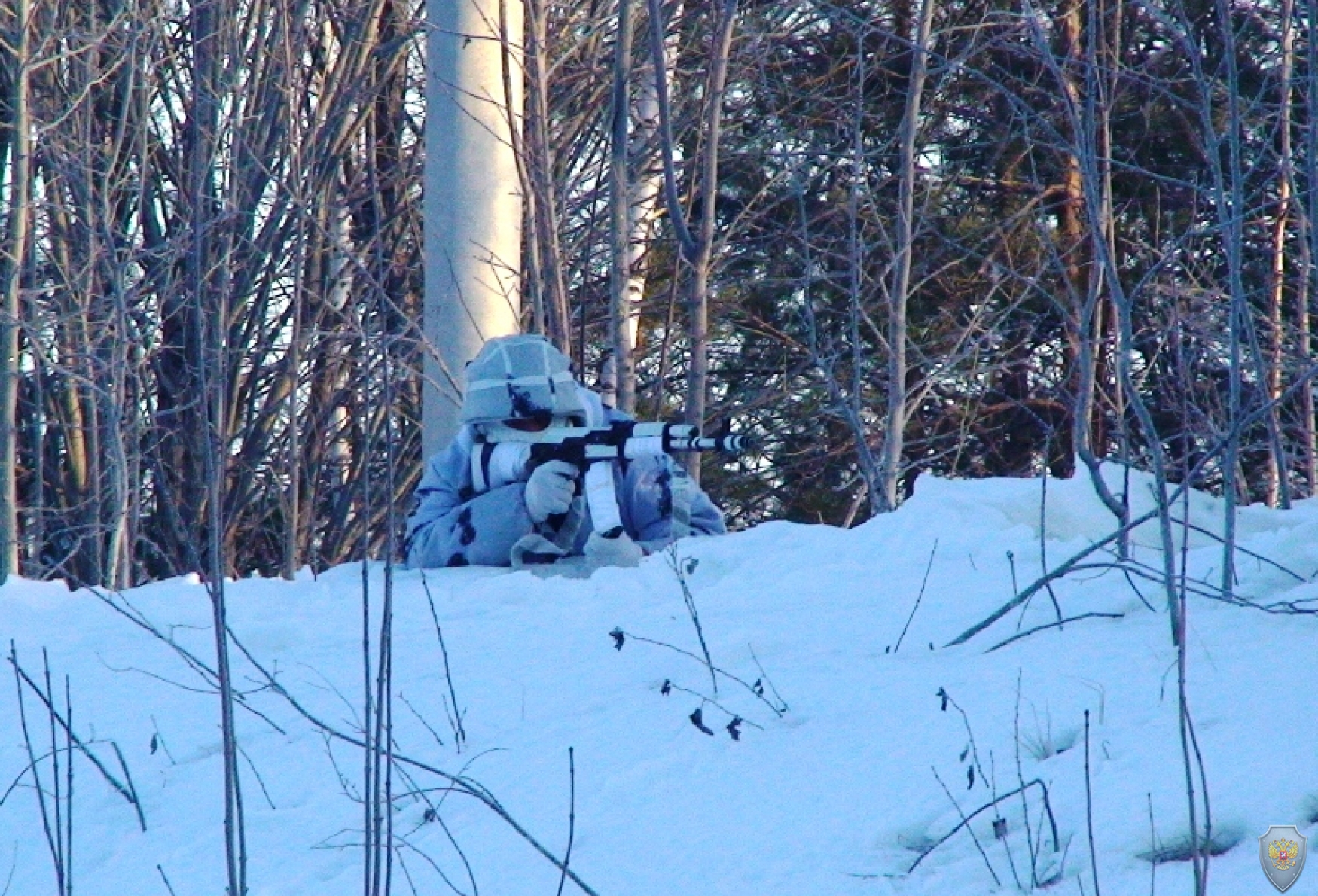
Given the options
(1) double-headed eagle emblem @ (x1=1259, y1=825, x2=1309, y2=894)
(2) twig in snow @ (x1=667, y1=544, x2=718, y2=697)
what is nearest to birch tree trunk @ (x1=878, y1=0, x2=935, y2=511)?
(2) twig in snow @ (x1=667, y1=544, x2=718, y2=697)

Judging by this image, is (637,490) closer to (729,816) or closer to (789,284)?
(729,816)

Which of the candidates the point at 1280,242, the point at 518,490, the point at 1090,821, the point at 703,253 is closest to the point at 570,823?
the point at 1090,821

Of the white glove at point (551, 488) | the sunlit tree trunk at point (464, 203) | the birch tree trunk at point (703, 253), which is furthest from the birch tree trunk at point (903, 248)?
the white glove at point (551, 488)

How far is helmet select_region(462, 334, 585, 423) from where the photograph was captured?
5.33 m

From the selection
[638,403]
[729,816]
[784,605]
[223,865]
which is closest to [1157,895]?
[729,816]

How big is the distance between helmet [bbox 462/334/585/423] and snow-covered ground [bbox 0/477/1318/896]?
39.5 inches

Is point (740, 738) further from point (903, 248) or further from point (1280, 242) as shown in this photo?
point (903, 248)

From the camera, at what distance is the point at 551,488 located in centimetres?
518

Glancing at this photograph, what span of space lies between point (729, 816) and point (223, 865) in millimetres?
839

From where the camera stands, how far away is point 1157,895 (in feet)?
6.88

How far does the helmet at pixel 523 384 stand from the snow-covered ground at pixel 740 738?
1004 millimetres

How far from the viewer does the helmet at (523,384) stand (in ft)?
17.5

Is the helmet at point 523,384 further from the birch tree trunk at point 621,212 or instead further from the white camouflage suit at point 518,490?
the birch tree trunk at point 621,212

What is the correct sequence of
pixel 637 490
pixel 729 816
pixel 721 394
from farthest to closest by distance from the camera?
pixel 721 394 → pixel 637 490 → pixel 729 816
